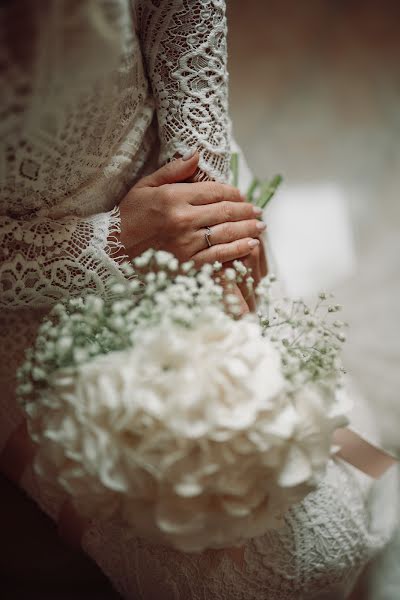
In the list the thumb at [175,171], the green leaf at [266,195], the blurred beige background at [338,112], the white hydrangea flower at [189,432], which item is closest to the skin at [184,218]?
the thumb at [175,171]

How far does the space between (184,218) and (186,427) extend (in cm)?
48

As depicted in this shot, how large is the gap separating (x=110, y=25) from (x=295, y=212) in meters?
1.33

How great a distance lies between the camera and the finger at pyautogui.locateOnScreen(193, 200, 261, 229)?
37.0 inches

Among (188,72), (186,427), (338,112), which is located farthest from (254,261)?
(338,112)

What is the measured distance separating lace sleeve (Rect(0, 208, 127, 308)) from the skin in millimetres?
62

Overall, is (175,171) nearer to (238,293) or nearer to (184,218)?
(184,218)

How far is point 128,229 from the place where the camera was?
0.93m

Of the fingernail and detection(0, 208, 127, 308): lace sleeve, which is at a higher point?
the fingernail

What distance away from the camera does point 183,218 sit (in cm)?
92

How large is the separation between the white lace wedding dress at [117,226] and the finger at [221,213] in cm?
8

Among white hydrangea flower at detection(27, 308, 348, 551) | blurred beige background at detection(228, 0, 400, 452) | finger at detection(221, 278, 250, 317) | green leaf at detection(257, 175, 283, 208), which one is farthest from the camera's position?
blurred beige background at detection(228, 0, 400, 452)

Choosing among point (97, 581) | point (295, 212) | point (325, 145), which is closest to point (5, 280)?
point (97, 581)

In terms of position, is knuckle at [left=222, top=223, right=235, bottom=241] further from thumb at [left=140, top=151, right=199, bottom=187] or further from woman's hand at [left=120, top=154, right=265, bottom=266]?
thumb at [left=140, top=151, right=199, bottom=187]

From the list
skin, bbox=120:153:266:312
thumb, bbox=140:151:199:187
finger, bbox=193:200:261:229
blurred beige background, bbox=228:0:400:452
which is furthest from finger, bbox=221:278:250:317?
blurred beige background, bbox=228:0:400:452
